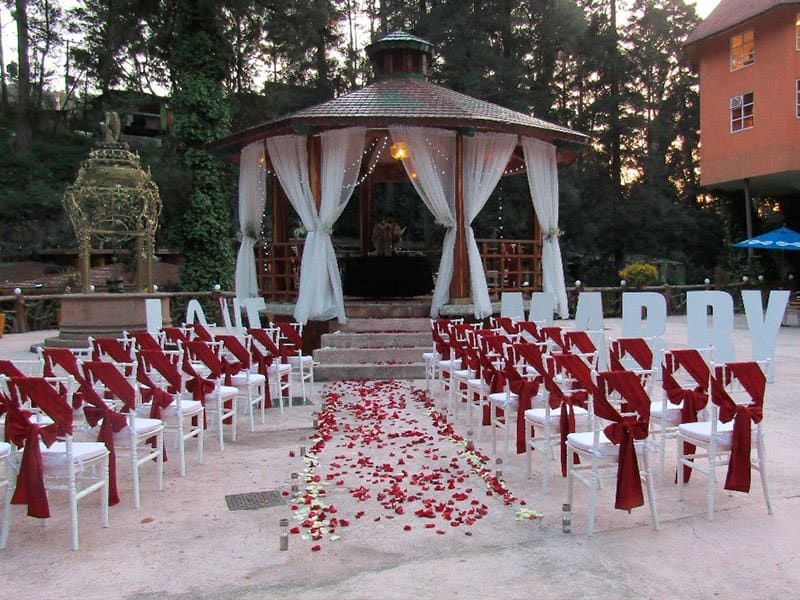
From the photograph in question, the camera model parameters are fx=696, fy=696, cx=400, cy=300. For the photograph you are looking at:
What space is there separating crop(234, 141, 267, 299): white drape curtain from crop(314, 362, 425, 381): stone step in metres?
2.99

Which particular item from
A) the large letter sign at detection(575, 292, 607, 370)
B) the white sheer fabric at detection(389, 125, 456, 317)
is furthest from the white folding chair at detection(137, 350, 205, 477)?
the white sheer fabric at detection(389, 125, 456, 317)

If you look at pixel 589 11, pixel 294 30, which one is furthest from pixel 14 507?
pixel 589 11

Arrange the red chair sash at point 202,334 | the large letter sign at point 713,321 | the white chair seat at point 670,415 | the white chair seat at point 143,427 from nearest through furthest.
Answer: the white chair seat at point 143,427 < the white chair seat at point 670,415 < the large letter sign at point 713,321 < the red chair sash at point 202,334

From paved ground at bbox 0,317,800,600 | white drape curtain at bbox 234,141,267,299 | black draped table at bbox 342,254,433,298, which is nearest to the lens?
paved ground at bbox 0,317,800,600

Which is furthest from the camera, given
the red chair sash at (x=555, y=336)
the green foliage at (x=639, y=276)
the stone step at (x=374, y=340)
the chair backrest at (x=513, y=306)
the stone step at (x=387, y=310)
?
the green foliage at (x=639, y=276)

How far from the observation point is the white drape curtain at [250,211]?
457 inches

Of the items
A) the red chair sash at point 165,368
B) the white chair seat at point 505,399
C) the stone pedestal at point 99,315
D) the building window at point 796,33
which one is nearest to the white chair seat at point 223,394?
the red chair sash at point 165,368

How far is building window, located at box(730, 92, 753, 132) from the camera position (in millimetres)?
18906

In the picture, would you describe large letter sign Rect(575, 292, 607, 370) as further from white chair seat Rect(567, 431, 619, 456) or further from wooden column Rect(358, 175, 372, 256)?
wooden column Rect(358, 175, 372, 256)

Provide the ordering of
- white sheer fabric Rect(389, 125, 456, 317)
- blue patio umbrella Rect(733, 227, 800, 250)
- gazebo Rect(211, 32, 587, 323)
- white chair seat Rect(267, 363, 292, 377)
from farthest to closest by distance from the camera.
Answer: blue patio umbrella Rect(733, 227, 800, 250) → white sheer fabric Rect(389, 125, 456, 317) → gazebo Rect(211, 32, 587, 323) → white chair seat Rect(267, 363, 292, 377)

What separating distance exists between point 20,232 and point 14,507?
71.1ft

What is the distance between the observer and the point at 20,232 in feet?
76.1

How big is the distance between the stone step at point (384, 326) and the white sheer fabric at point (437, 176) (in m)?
0.26

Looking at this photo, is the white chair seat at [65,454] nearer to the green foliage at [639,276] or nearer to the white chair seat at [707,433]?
the white chair seat at [707,433]
